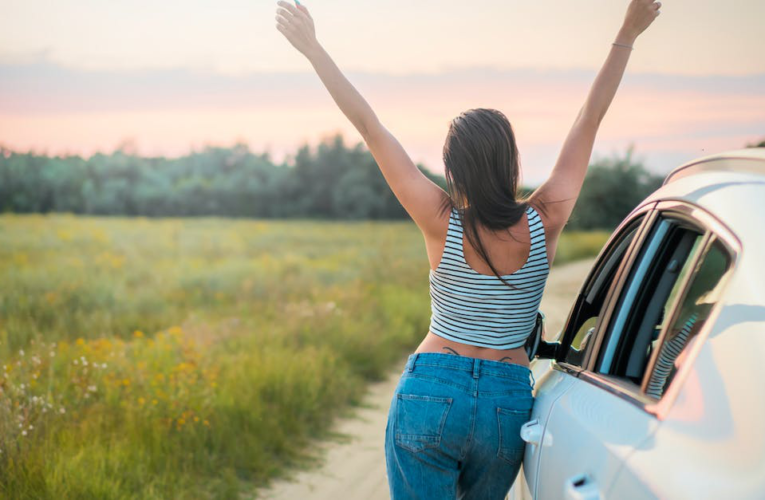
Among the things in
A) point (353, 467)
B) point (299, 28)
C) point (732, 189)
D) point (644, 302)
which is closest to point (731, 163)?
point (732, 189)

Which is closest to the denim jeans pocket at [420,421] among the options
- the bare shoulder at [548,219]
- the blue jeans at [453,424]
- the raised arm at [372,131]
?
the blue jeans at [453,424]

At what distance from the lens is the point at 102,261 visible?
18.6 metres

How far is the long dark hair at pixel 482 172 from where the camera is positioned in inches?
102

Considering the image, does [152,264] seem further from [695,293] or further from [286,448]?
Answer: [695,293]

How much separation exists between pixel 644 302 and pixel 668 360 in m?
0.49

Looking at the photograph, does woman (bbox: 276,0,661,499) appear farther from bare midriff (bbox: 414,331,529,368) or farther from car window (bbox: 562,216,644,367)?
car window (bbox: 562,216,644,367)

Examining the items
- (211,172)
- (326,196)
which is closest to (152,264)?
(211,172)

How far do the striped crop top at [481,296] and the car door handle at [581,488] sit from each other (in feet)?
2.18

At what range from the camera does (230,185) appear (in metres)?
69.4

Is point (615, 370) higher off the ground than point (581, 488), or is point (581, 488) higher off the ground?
point (615, 370)

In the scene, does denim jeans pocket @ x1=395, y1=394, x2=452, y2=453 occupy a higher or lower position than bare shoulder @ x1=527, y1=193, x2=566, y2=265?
lower

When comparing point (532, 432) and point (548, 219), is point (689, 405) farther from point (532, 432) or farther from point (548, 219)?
point (548, 219)

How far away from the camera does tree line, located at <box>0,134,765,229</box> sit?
97.9 feet

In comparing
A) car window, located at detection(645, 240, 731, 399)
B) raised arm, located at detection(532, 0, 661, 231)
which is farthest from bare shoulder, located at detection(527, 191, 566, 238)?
car window, located at detection(645, 240, 731, 399)
